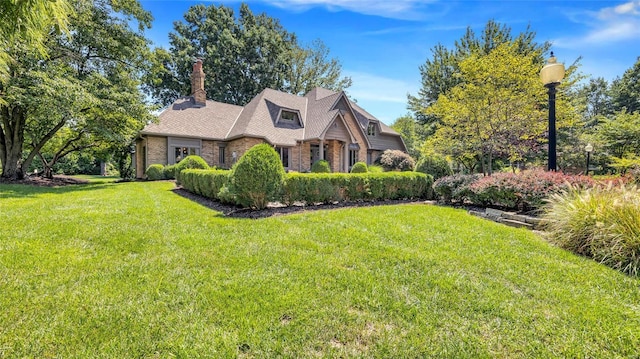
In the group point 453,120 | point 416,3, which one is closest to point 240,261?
point 416,3

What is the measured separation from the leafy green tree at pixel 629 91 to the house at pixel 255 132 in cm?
3840

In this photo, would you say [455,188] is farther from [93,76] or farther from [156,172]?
[93,76]

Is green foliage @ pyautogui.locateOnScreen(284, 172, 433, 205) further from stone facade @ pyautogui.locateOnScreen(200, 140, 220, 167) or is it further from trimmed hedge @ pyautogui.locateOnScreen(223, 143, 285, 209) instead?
stone facade @ pyautogui.locateOnScreen(200, 140, 220, 167)

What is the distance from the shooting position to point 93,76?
13.9 m

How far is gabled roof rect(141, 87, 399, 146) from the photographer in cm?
1866

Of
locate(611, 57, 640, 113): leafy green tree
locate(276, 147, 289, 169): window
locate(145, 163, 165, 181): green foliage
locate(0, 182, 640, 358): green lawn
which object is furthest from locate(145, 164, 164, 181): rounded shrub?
locate(611, 57, 640, 113): leafy green tree

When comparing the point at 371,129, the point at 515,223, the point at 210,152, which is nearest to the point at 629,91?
the point at 371,129

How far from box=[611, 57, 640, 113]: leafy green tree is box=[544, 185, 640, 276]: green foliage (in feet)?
147

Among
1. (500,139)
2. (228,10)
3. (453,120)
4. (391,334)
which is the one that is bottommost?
(391,334)

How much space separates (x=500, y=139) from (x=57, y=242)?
13.4m

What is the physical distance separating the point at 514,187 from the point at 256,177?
6495 millimetres

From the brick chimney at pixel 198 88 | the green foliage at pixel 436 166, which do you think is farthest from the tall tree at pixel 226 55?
the green foliage at pixel 436 166

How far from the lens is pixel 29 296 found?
294 cm

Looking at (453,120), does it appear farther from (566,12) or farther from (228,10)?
(228,10)
